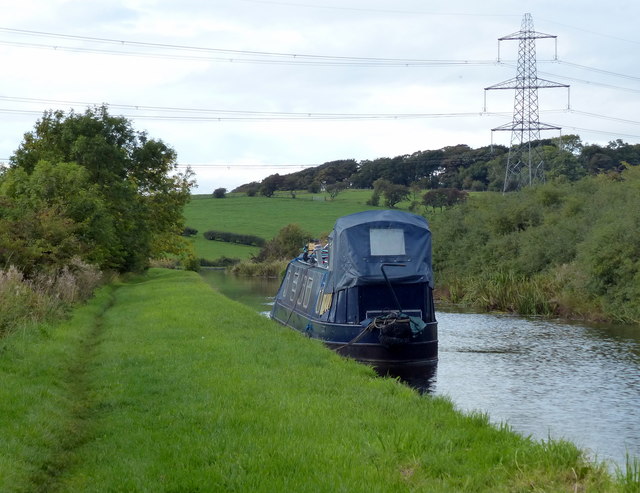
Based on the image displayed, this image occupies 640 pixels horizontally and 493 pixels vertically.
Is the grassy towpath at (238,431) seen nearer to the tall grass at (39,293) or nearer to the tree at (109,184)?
the tall grass at (39,293)

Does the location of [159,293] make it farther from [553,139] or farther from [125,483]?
[553,139]

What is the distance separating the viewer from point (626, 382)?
17.7 meters

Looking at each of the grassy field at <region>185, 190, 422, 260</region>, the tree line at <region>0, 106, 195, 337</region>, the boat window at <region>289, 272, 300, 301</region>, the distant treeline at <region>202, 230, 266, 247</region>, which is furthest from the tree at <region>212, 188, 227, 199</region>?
the boat window at <region>289, 272, 300, 301</region>

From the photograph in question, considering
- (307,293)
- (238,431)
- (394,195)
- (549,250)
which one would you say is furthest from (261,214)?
(238,431)

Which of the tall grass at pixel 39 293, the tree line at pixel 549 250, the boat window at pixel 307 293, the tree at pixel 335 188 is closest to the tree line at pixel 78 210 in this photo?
the tall grass at pixel 39 293

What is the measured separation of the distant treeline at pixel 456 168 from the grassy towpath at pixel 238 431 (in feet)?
210

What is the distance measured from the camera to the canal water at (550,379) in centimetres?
1320

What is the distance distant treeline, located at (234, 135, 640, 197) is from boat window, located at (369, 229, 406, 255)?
55201 mm

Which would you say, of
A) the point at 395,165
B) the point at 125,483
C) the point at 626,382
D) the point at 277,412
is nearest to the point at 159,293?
the point at 626,382

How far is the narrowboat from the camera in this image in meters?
19.9

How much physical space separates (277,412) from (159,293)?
2372 centimetres

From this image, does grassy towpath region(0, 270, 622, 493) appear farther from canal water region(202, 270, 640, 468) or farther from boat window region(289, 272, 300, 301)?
boat window region(289, 272, 300, 301)

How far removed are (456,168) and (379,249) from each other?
81501mm

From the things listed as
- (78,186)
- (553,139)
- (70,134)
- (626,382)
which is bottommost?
(626,382)
